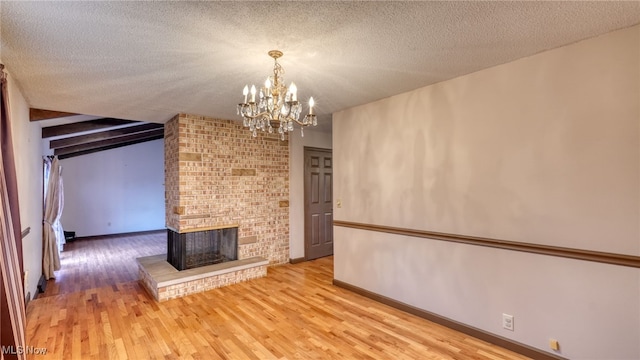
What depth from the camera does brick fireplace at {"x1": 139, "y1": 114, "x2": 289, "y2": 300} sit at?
4.05 metres

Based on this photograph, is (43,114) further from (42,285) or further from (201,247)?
(201,247)

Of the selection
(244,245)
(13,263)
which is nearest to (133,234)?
(244,245)

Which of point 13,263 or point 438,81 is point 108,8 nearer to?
point 13,263

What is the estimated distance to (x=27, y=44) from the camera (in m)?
1.96

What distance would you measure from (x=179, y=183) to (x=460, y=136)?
3.56m

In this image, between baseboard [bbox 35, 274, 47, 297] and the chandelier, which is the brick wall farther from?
the chandelier

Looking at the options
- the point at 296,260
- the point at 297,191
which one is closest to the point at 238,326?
the point at 296,260

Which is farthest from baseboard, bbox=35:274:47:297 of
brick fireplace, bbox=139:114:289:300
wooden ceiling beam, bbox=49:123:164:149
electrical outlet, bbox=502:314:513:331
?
electrical outlet, bbox=502:314:513:331

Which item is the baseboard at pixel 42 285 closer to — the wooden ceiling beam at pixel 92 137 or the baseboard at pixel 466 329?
the wooden ceiling beam at pixel 92 137

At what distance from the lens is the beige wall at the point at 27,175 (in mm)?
2783

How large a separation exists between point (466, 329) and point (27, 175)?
508 cm

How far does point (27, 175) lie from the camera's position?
338 centimetres

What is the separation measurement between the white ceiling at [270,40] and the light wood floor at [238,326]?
2.40 metres

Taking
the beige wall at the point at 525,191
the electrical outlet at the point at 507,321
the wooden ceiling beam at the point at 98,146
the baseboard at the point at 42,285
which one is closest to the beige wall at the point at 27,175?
the baseboard at the point at 42,285
